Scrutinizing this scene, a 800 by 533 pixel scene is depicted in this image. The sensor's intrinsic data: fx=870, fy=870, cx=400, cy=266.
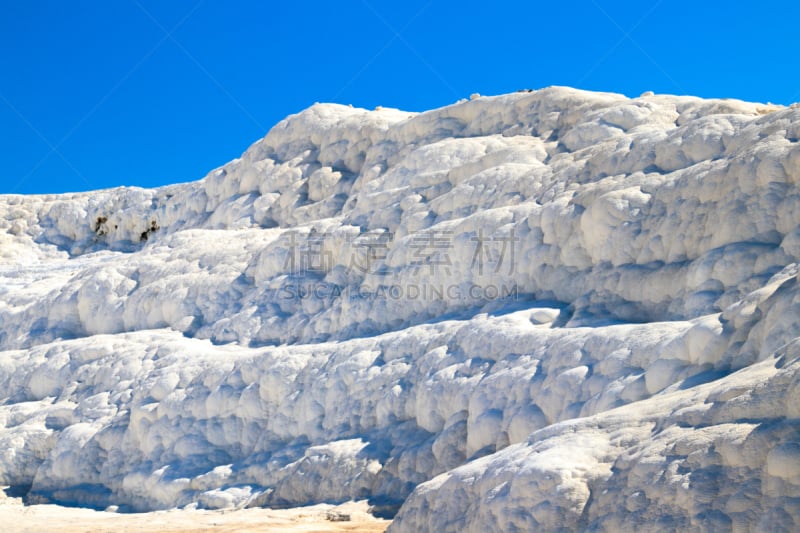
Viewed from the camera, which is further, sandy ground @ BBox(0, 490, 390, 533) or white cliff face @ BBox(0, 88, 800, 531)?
Answer: sandy ground @ BBox(0, 490, 390, 533)

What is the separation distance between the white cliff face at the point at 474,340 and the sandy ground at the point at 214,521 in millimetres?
611

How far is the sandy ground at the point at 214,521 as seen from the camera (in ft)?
31.7

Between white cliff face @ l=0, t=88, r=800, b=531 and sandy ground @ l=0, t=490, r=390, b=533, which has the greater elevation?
white cliff face @ l=0, t=88, r=800, b=531

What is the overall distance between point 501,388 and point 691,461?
4819 mm

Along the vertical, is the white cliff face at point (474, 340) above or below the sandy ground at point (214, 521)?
above

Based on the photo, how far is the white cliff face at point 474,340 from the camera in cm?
623

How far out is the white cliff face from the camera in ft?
20.4

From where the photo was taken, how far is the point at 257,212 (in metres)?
23.2

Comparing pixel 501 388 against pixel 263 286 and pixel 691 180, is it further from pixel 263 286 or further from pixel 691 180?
pixel 263 286

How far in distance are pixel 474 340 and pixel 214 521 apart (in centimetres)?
395

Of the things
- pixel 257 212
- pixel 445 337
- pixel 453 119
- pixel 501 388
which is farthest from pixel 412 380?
pixel 257 212

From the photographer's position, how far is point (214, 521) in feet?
34.4

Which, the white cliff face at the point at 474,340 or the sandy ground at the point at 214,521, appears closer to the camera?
the white cliff face at the point at 474,340

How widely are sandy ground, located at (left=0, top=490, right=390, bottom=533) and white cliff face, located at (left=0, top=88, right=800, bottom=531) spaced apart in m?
0.61
